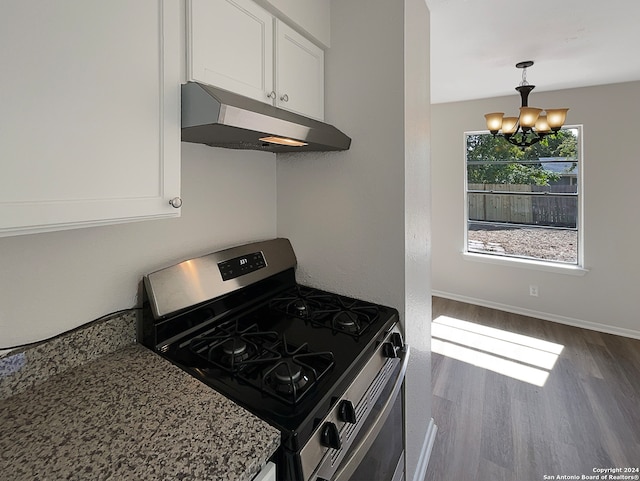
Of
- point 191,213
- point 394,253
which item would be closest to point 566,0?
point 394,253

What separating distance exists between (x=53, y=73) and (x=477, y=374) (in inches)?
119

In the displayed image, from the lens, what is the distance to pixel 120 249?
1101 mm

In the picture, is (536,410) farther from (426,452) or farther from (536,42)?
(536,42)

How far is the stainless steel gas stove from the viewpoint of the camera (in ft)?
2.67

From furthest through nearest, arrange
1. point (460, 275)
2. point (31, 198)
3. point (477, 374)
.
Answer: point (460, 275), point (477, 374), point (31, 198)

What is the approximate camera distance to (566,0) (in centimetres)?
171

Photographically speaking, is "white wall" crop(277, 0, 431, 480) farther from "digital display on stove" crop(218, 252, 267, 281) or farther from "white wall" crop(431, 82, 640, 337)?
"white wall" crop(431, 82, 640, 337)

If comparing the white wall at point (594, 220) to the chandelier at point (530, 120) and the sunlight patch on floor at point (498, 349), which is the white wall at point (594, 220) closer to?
the sunlight patch on floor at point (498, 349)

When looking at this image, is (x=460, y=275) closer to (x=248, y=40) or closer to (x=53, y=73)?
(x=248, y=40)

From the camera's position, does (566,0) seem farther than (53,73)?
Yes

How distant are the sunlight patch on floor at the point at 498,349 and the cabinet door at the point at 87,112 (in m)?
2.88

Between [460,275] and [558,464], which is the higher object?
[460,275]

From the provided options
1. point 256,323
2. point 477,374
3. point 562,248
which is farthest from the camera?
point 562,248

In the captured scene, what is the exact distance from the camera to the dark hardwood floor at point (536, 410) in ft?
5.93
